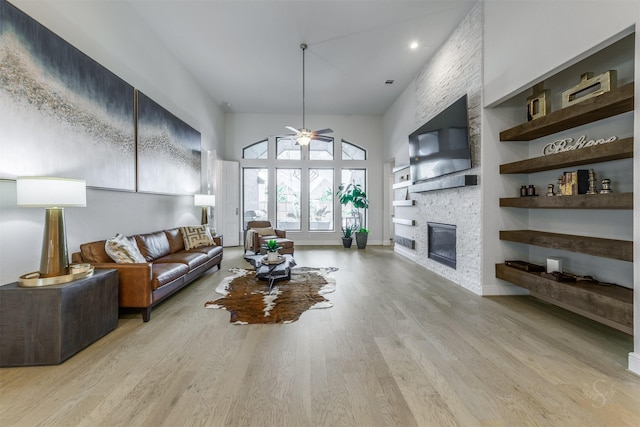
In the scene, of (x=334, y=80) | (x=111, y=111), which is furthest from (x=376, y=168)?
(x=111, y=111)

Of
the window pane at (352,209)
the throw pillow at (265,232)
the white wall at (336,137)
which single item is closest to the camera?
the throw pillow at (265,232)

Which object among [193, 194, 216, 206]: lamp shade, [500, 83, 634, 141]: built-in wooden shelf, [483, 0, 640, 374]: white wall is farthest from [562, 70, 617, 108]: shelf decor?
[193, 194, 216, 206]: lamp shade

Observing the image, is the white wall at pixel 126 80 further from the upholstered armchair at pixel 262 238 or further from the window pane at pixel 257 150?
the window pane at pixel 257 150

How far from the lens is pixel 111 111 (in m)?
3.39

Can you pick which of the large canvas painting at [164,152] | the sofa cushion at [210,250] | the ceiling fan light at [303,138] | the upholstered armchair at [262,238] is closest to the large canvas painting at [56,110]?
the large canvas painting at [164,152]

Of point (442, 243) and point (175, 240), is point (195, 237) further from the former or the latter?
point (442, 243)

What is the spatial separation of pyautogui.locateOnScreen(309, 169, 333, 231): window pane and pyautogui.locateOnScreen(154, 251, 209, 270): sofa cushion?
180 inches

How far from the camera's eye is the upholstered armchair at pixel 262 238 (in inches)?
235

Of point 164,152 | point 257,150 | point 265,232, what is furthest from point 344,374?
point 257,150

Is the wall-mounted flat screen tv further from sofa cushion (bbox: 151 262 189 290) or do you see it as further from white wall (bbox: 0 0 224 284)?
white wall (bbox: 0 0 224 284)

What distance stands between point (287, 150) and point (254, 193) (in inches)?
65.3

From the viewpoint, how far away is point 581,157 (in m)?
2.55

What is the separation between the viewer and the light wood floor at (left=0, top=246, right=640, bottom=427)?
1570 millimetres

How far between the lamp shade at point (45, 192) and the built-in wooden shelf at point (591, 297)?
437 centimetres
